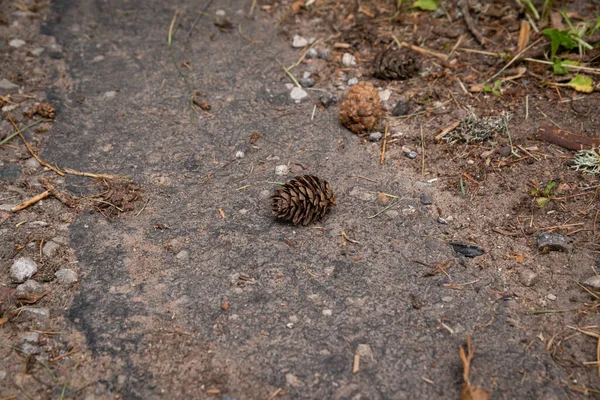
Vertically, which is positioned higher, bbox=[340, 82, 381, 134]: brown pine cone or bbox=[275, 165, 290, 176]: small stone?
bbox=[340, 82, 381, 134]: brown pine cone

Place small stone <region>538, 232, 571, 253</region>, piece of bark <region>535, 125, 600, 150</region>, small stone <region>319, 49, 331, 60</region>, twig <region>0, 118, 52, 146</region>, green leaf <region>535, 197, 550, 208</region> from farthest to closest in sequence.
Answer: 1. small stone <region>319, 49, 331, 60</region>
2. twig <region>0, 118, 52, 146</region>
3. piece of bark <region>535, 125, 600, 150</region>
4. green leaf <region>535, 197, 550, 208</region>
5. small stone <region>538, 232, 571, 253</region>

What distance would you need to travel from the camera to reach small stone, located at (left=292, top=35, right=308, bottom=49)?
3.62m

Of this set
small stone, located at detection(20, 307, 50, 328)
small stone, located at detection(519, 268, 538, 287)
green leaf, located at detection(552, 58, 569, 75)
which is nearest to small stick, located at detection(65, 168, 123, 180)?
small stone, located at detection(20, 307, 50, 328)

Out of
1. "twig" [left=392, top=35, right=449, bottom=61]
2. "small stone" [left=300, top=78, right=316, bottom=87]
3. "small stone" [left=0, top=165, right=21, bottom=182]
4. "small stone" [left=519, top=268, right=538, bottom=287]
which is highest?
"twig" [left=392, top=35, right=449, bottom=61]

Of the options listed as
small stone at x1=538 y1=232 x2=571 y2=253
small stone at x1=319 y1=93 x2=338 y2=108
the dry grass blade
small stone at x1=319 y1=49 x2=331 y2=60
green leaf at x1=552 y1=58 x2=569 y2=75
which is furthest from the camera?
small stone at x1=319 y1=49 x2=331 y2=60

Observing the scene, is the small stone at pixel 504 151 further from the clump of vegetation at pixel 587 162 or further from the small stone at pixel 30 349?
the small stone at pixel 30 349

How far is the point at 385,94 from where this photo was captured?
3232 mm

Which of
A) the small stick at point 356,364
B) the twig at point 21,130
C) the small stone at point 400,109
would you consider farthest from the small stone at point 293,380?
the twig at point 21,130

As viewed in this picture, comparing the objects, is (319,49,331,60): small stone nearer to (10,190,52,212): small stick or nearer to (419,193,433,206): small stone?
(419,193,433,206): small stone

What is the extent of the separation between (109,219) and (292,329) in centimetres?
114

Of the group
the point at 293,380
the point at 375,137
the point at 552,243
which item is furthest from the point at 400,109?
the point at 293,380

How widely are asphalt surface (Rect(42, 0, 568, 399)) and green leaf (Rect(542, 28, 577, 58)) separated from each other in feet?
4.38

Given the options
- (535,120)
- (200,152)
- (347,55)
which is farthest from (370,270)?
(347,55)

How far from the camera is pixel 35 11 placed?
388cm
